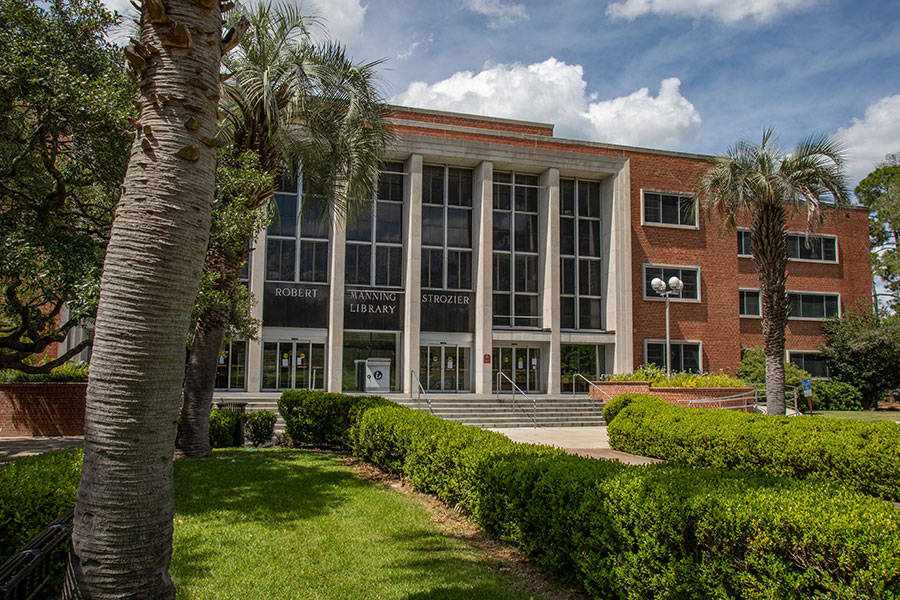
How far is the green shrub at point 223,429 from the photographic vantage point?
13.8 metres

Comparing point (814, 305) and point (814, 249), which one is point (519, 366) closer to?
A: point (814, 305)

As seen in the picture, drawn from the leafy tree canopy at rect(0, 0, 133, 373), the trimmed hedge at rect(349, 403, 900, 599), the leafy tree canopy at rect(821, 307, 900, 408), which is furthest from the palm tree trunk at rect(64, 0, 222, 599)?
the leafy tree canopy at rect(821, 307, 900, 408)

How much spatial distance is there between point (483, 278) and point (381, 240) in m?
4.79

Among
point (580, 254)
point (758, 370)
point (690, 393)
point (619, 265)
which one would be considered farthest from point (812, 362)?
point (580, 254)

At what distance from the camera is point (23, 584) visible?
3.81 m

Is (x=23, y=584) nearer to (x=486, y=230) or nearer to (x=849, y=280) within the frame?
(x=486, y=230)

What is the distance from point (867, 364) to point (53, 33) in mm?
34460

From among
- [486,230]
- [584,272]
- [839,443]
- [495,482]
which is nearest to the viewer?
[495,482]

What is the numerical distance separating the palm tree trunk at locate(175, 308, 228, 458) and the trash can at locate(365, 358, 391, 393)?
13439 millimetres

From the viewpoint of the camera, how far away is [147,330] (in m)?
3.24

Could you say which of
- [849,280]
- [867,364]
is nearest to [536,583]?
[867,364]

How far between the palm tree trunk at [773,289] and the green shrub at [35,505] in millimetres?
17027

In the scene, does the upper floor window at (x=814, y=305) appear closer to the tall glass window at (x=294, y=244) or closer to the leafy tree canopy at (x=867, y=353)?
the leafy tree canopy at (x=867, y=353)

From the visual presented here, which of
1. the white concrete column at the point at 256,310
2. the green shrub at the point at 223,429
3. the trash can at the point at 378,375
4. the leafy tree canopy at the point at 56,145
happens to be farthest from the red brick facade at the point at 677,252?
the leafy tree canopy at the point at 56,145
